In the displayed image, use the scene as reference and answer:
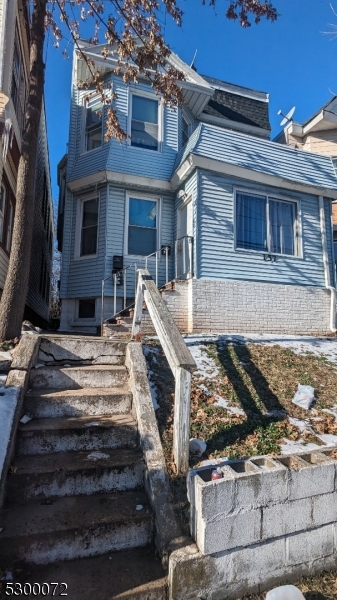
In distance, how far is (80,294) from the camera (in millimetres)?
9320

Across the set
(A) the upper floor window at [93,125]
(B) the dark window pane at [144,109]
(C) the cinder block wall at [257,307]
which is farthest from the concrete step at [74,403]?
(B) the dark window pane at [144,109]

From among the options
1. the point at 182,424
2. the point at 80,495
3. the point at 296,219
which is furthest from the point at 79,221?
the point at 80,495

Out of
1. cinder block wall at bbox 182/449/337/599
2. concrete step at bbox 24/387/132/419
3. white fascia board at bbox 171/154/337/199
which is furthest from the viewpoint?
white fascia board at bbox 171/154/337/199

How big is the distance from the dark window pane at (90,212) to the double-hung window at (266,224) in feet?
12.9

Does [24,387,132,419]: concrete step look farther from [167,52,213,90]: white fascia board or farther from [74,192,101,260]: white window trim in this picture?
[167,52,213,90]: white fascia board

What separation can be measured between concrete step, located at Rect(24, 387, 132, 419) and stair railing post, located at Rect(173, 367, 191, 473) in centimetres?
91

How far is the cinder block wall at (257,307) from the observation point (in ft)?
26.0

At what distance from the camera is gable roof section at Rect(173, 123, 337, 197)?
8.34 metres

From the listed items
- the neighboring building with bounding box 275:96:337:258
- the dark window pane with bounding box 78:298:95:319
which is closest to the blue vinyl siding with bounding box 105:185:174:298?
the dark window pane with bounding box 78:298:95:319

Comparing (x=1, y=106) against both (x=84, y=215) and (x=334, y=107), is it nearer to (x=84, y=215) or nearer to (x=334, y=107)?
(x=84, y=215)

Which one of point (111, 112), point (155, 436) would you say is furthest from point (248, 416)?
point (111, 112)

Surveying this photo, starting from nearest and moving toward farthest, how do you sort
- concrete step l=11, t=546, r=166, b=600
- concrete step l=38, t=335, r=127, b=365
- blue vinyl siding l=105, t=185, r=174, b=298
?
concrete step l=11, t=546, r=166, b=600 < concrete step l=38, t=335, r=127, b=365 < blue vinyl siding l=105, t=185, r=174, b=298

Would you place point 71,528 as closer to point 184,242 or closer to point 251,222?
point 184,242

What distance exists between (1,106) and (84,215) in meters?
3.57
